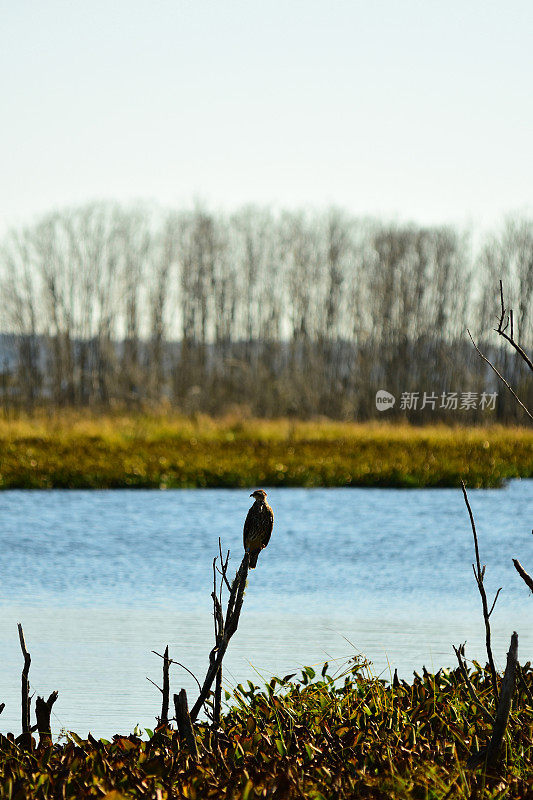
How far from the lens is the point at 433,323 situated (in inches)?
1083

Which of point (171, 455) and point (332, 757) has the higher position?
point (332, 757)

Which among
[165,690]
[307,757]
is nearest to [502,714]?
[307,757]

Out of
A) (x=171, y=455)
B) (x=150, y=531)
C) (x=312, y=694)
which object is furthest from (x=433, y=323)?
(x=312, y=694)

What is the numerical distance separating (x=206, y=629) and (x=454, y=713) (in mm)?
1853

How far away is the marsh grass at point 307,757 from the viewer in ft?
7.07

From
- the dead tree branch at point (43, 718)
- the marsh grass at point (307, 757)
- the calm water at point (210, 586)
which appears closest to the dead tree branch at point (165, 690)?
the marsh grass at point (307, 757)

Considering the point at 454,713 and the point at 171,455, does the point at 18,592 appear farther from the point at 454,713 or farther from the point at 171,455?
the point at 171,455

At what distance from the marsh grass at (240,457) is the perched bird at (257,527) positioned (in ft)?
30.0

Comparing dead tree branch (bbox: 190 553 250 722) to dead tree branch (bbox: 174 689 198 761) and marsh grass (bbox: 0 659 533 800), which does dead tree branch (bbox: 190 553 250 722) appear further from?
marsh grass (bbox: 0 659 533 800)

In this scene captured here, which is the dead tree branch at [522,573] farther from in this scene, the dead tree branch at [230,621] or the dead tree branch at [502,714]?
the dead tree branch at [230,621]

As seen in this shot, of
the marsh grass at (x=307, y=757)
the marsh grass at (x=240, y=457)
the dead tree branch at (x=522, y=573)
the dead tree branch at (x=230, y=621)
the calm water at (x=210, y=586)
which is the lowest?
the marsh grass at (x=240, y=457)

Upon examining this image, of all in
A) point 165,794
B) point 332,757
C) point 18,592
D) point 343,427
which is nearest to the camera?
point 165,794

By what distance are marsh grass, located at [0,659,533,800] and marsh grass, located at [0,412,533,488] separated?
8.75 m

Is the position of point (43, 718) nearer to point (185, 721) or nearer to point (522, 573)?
point (185, 721)
